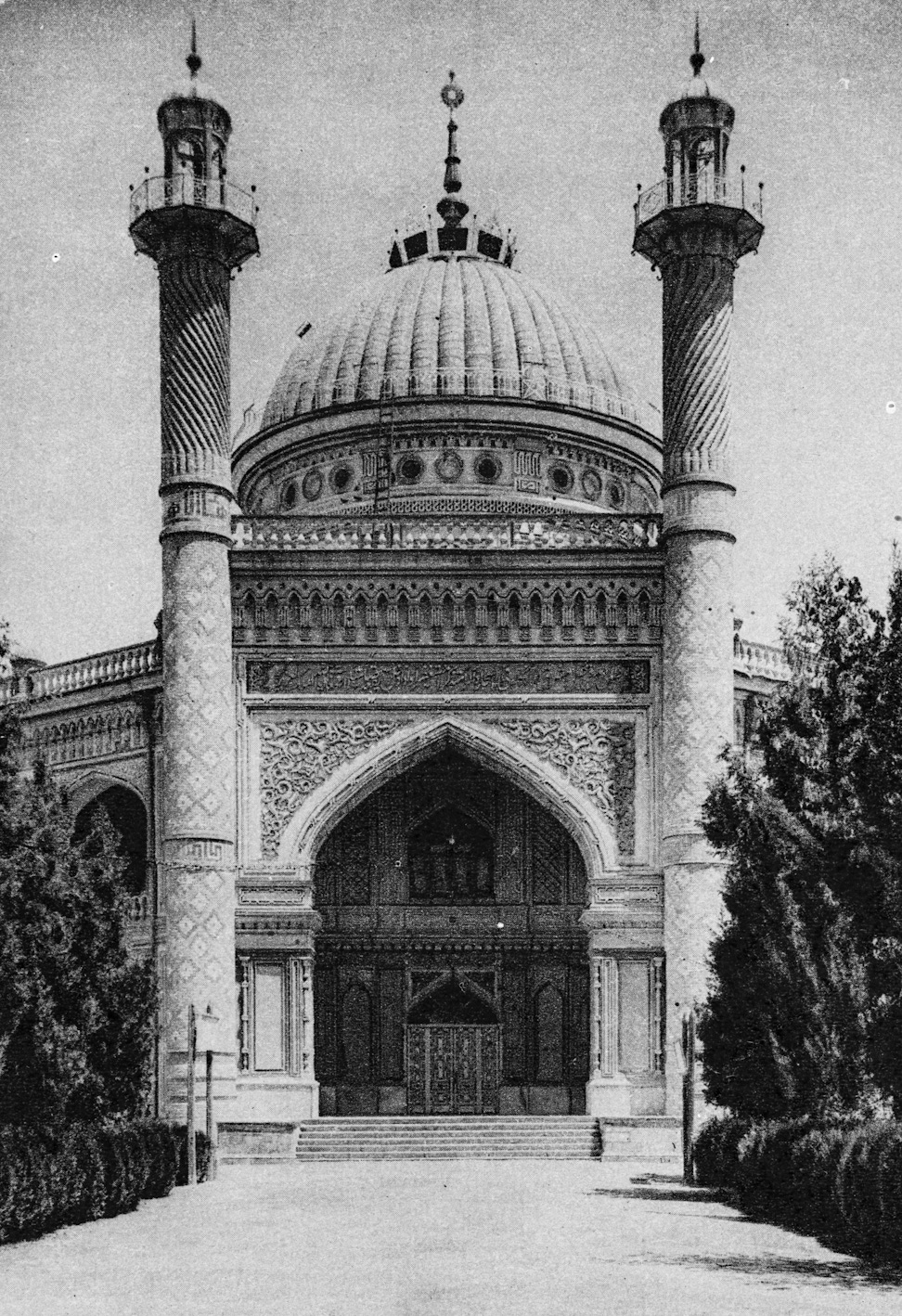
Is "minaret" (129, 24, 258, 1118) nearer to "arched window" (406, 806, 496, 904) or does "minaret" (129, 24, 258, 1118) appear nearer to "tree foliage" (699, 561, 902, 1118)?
"arched window" (406, 806, 496, 904)

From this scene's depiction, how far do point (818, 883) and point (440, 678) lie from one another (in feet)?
33.6

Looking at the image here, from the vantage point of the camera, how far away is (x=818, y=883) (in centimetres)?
1473

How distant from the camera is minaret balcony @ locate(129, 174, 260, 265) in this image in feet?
80.1

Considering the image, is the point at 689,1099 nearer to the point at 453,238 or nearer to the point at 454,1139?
the point at 454,1139

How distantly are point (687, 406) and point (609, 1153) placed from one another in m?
9.14

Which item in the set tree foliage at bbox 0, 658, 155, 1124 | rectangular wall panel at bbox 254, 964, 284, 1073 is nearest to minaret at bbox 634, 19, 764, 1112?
rectangular wall panel at bbox 254, 964, 284, 1073

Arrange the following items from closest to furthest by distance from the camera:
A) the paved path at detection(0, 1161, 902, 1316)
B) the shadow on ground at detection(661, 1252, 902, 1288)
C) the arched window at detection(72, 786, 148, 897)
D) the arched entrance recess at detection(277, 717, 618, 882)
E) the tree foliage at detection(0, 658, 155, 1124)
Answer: the paved path at detection(0, 1161, 902, 1316), the shadow on ground at detection(661, 1252, 902, 1288), the tree foliage at detection(0, 658, 155, 1124), the arched entrance recess at detection(277, 717, 618, 882), the arched window at detection(72, 786, 148, 897)

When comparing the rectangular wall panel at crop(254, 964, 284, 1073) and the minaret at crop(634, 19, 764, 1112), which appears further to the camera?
the rectangular wall panel at crop(254, 964, 284, 1073)

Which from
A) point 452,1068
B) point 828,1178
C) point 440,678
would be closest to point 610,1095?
point 452,1068

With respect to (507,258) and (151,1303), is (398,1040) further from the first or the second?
(151,1303)

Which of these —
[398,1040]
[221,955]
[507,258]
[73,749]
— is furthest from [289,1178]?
[507,258]

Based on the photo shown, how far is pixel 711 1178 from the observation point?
1778 cm

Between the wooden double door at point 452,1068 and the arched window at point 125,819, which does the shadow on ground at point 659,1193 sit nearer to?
the wooden double door at point 452,1068

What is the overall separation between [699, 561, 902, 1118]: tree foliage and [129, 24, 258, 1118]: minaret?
23.2 feet
